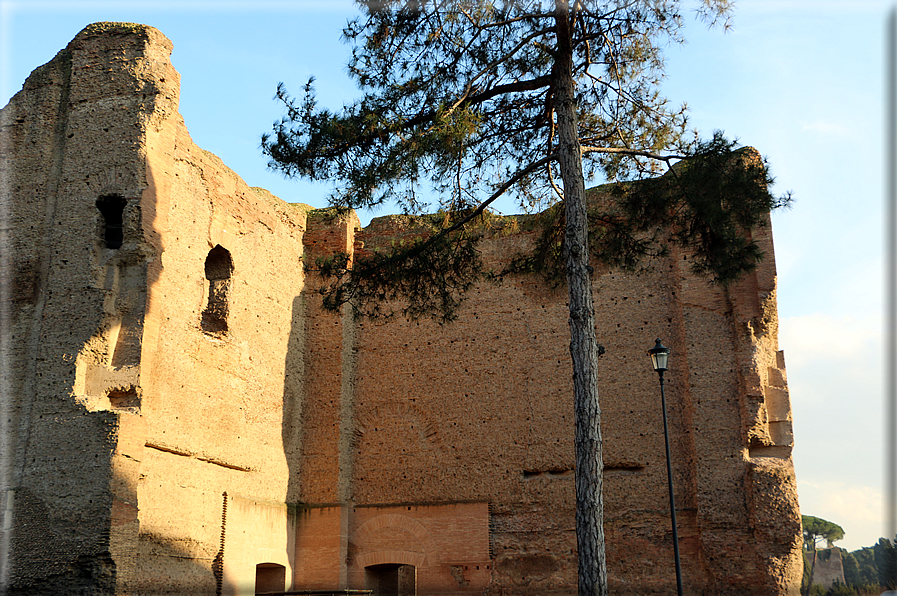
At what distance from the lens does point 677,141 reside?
799cm

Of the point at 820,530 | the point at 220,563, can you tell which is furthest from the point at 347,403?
the point at 820,530

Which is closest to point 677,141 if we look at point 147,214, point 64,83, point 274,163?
point 274,163

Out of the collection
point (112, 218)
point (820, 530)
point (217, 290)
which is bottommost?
point (820, 530)

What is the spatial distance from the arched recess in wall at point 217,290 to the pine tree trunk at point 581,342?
5965mm

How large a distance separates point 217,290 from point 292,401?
2.37 metres

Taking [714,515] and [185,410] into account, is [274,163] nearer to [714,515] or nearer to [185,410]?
[185,410]

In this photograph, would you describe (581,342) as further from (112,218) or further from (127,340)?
(112,218)

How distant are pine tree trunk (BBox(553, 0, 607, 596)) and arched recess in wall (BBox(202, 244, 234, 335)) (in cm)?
597

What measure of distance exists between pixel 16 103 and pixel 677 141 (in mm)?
8619

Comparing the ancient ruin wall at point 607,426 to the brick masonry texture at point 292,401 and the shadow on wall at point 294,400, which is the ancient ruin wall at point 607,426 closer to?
the brick masonry texture at point 292,401

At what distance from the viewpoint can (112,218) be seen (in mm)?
10148

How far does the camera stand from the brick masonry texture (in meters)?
9.13

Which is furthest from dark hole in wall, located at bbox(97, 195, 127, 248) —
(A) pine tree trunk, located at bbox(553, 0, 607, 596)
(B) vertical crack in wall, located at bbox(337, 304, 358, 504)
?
(A) pine tree trunk, located at bbox(553, 0, 607, 596)

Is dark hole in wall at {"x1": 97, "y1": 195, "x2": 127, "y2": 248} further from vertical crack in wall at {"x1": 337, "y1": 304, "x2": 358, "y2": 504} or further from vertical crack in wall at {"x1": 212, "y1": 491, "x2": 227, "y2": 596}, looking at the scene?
vertical crack in wall at {"x1": 337, "y1": 304, "x2": 358, "y2": 504}
